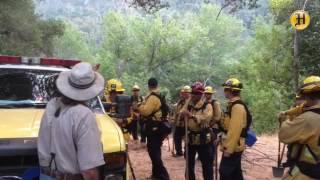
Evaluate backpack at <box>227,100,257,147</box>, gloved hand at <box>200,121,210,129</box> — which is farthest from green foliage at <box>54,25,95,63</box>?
backpack at <box>227,100,257,147</box>

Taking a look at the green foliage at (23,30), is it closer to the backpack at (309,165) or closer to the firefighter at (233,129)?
the firefighter at (233,129)

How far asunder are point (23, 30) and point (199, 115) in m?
19.0

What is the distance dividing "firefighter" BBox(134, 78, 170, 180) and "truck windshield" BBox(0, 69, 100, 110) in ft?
8.01

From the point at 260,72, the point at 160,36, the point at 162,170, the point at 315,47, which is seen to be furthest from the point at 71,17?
the point at 162,170

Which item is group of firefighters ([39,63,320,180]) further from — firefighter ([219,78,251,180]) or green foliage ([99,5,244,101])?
green foliage ([99,5,244,101])

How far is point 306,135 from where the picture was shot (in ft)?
13.2

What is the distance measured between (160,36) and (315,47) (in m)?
38.1

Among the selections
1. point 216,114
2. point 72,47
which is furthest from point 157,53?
point 216,114

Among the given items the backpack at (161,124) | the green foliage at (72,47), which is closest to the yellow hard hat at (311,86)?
the backpack at (161,124)

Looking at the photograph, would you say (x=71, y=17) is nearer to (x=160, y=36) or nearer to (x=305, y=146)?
(x=160, y=36)

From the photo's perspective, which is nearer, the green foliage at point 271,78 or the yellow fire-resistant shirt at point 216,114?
the yellow fire-resistant shirt at point 216,114

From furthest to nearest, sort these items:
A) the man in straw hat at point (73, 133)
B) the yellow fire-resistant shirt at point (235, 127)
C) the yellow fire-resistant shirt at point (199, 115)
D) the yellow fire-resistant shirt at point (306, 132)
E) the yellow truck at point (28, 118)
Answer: the yellow fire-resistant shirt at point (199, 115)
the yellow fire-resistant shirt at point (235, 127)
the yellow fire-resistant shirt at point (306, 132)
the yellow truck at point (28, 118)
the man in straw hat at point (73, 133)

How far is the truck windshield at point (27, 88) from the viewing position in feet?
17.3

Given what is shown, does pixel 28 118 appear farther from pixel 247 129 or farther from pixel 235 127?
pixel 247 129
